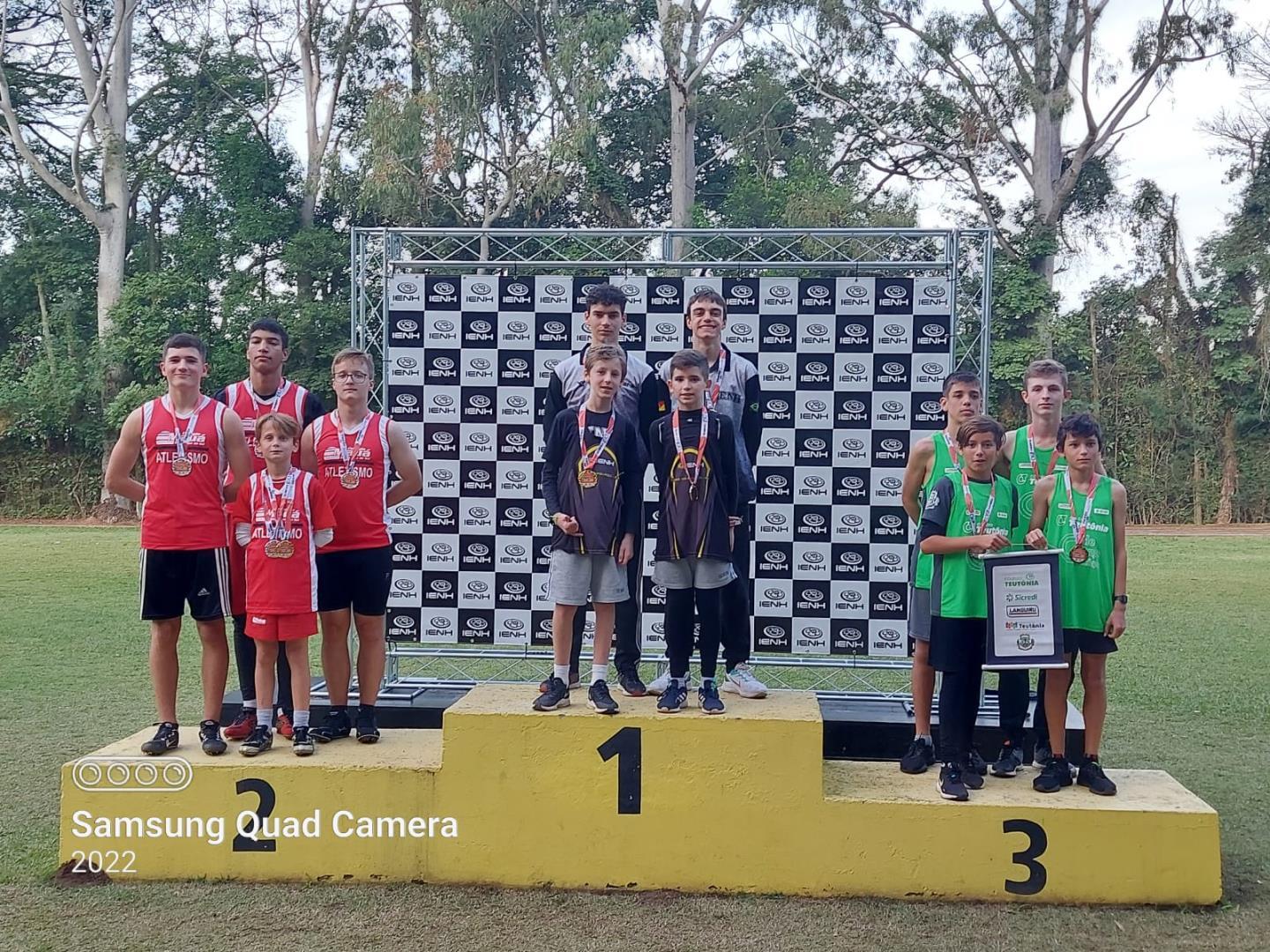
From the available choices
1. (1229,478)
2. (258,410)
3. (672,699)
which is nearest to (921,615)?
(672,699)

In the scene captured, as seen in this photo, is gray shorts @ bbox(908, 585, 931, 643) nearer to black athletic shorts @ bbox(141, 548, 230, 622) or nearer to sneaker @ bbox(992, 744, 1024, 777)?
sneaker @ bbox(992, 744, 1024, 777)

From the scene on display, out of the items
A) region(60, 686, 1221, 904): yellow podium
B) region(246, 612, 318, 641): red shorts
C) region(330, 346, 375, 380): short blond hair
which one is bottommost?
region(60, 686, 1221, 904): yellow podium

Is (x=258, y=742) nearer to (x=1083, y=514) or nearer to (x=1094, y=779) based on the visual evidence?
(x=1094, y=779)

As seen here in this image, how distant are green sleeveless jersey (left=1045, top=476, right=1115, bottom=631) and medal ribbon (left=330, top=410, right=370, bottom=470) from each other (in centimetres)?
255

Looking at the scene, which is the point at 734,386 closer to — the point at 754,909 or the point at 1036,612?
the point at 1036,612

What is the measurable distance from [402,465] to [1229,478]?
21.1 m

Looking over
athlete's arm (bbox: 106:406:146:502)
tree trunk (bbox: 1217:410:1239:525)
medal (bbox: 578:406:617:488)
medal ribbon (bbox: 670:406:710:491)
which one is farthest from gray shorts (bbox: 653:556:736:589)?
tree trunk (bbox: 1217:410:1239:525)

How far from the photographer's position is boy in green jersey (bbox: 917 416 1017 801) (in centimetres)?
363

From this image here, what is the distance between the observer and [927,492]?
12.8ft

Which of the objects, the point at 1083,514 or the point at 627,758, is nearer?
the point at 627,758

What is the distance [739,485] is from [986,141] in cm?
2025

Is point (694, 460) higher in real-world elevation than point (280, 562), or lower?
higher

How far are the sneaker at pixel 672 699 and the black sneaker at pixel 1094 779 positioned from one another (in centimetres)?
136

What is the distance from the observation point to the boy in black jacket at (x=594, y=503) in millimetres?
3848
